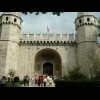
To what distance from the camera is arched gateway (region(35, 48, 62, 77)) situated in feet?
108

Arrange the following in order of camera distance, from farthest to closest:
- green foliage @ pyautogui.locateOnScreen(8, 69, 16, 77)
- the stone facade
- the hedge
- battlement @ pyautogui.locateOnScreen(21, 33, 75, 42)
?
battlement @ pyautogui.locateOnScreen(21, 33, 75, 42), the stone facade, green foliage @ pyautogui.locateOnScreen(8, 69, 16, 77), the hedge

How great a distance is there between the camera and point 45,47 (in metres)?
32.3

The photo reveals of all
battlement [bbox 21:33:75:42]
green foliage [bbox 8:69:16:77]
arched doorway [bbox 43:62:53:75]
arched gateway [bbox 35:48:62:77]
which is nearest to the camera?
green foliage [bbox 8:69:16:77]

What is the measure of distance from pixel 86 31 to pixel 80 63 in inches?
199

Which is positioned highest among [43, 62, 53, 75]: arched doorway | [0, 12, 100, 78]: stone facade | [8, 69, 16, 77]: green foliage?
[0, 12, 100, 78]: stone facade

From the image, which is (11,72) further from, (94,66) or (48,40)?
(94,66)

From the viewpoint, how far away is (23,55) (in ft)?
103

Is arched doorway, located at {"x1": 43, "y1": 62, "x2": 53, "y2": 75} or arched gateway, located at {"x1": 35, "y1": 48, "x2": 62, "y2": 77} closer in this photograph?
arched gateway, located at {"x1": 35, "y1": 48, "x2": 62, "y2": 77}

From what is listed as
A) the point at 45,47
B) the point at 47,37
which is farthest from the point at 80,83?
the point at 47,37

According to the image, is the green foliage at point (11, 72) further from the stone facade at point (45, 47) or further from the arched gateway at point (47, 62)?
the arched gateway at point (47, 62)

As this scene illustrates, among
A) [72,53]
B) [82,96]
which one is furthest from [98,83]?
[82,96]

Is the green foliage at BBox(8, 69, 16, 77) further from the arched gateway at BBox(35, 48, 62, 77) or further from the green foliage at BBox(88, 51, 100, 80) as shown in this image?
the green foliage at BBox(88, 51, 100, 80)

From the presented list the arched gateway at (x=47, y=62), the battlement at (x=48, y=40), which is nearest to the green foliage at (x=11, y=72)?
the arched gateway at (x=47, y=62)

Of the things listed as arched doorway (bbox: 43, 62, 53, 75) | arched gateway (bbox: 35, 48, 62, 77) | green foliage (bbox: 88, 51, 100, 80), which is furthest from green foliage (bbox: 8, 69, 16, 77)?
green foliage (bbox: 88, 51, 100, 80)
